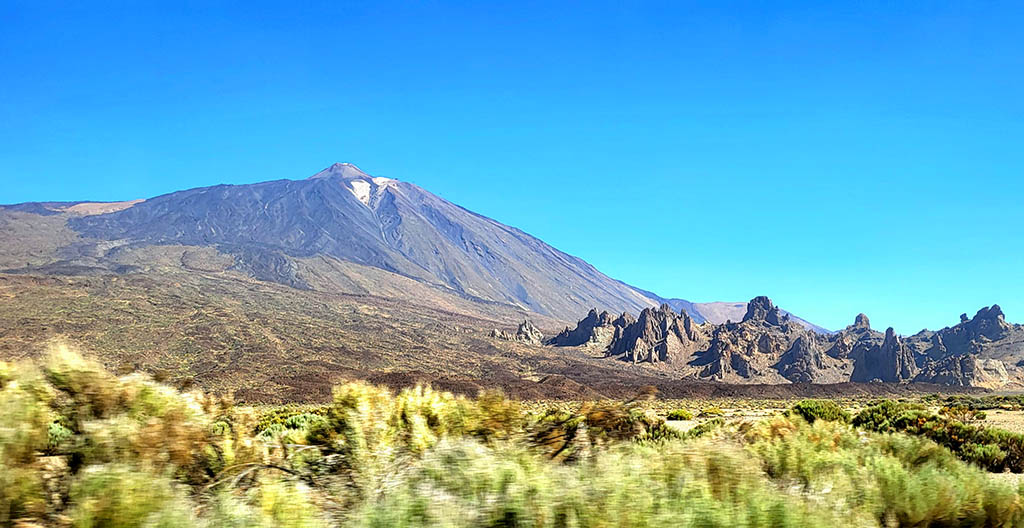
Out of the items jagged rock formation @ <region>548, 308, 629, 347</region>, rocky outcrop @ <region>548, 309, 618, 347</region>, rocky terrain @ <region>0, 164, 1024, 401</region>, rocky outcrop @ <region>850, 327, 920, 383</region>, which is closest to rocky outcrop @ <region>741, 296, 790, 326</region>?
rocky terrain @ <region>0, 164, 1024, 401</region>

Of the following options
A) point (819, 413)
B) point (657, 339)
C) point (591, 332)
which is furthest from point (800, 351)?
point (819, 413)

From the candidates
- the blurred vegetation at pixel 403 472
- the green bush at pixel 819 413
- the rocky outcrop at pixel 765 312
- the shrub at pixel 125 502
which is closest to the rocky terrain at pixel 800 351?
the rocky outcrop at pixel 765 312

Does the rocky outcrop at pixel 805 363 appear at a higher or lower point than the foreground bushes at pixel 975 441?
higher

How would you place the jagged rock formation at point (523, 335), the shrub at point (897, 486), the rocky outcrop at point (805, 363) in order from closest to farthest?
the shrub at point (897, 486)
the rocky outcrop at point (805, 363)
the jagged rock formation at point (523, 335)

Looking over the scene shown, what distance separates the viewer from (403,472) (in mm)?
4902

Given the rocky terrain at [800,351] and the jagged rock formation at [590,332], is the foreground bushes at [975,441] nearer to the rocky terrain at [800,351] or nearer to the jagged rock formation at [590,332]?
the rocky terrain at [800,351]

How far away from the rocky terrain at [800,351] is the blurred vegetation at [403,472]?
88.2 meters

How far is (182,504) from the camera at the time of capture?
376 cm

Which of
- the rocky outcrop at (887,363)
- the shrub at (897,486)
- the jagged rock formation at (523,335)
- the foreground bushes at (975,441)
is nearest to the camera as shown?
the shrub at (897,486)

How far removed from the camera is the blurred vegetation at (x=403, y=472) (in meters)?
3.88

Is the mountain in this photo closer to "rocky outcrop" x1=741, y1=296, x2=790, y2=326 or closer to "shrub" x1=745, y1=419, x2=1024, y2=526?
"shrub" x1=745, y1=419, x2=1024, y2=526

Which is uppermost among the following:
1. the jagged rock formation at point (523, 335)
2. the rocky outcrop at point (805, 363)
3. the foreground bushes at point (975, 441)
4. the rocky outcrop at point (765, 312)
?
the rocky outcrop at point (765, 312)

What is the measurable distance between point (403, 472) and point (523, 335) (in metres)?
108

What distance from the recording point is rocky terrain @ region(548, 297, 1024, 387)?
87250 mm
